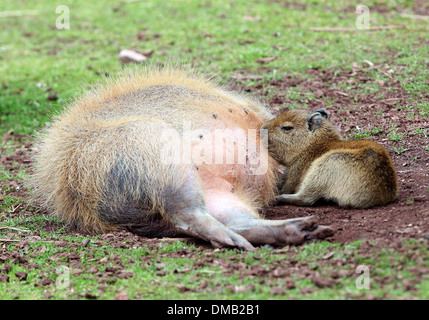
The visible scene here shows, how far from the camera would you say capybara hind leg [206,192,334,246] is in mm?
3512

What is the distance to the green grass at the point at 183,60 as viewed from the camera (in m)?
3.19

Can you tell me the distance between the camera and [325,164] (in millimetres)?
4211

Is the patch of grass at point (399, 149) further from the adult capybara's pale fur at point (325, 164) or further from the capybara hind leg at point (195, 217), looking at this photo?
the capybara hind leg at point (195, 217)

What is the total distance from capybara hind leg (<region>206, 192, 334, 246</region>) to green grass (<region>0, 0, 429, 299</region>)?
106 millimetres

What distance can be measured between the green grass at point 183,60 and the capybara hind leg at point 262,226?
0.11 metres

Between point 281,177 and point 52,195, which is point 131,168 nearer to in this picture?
point 52,195

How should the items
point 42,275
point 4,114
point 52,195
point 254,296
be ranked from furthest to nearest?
point 4,114 < point 52,195 < point 42,275 < point 254,296

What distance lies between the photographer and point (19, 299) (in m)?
3.28

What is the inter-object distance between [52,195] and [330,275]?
2.28 metres

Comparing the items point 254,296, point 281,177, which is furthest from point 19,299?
point 281,177

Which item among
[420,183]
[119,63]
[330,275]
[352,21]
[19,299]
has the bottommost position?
[19,299]

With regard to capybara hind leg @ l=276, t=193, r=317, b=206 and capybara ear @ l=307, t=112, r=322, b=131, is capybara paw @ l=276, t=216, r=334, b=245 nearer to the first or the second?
capybara hind leg @ l=276, t=193, r=317, b=206

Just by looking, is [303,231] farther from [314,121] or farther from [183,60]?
[183,60]

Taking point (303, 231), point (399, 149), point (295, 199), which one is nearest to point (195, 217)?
point (303, 231)
